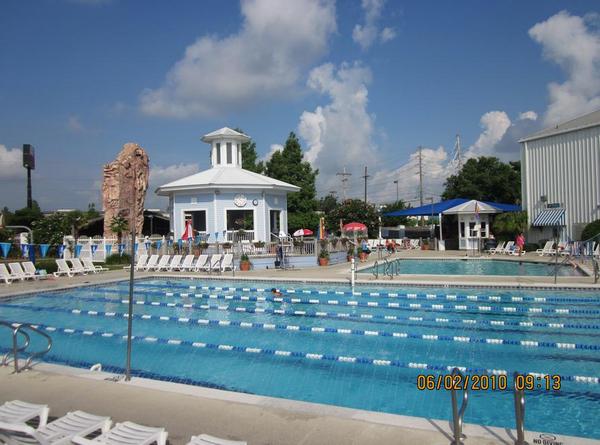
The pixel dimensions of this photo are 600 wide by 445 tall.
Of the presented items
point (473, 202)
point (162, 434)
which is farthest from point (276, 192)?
point (162, 434)

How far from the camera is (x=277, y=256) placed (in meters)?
23.5

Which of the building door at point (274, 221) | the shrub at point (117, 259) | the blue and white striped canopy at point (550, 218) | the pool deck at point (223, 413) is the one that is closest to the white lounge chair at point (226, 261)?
the building door at point (274, 221)

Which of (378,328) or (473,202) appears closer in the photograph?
(378,328)

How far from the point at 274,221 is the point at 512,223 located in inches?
589

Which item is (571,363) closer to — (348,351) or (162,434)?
(348,351)

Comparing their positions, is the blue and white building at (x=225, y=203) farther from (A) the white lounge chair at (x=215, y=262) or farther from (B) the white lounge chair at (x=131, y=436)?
(B) the white lounge chair at (x=131, y=436)

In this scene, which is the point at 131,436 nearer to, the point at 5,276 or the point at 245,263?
the point at 5,276

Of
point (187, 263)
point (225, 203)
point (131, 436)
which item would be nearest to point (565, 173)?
point (225, 203)

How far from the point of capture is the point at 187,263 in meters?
22.9

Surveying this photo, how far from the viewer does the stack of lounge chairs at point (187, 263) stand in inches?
871

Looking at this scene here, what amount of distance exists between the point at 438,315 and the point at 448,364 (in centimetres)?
404

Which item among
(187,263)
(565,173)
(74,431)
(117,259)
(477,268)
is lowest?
(74,431)

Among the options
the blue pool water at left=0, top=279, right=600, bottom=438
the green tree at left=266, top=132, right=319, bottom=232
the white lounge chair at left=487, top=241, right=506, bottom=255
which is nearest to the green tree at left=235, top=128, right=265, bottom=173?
the green tree at left=266, top=132, right=319, bottom=232
